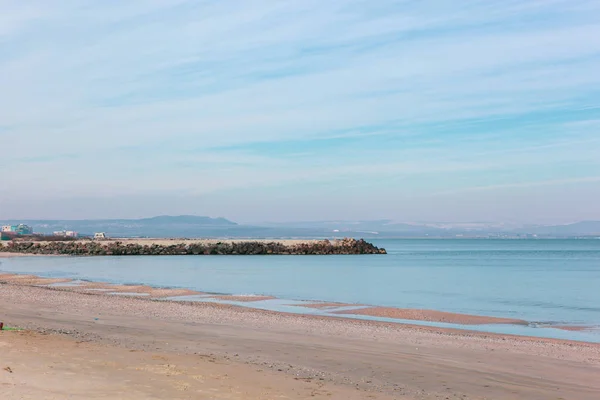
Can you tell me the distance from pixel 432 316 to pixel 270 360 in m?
10.8

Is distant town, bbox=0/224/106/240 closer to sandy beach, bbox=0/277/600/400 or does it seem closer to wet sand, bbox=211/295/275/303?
wet sand, bbox=211/295/275/303

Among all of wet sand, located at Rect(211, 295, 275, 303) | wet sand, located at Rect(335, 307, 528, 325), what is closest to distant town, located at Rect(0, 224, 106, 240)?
wet sand, located at Rect(211, 295, 275, 303)

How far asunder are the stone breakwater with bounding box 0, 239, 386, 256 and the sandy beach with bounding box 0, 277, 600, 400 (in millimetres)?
58413

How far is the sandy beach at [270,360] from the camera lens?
8.33 m

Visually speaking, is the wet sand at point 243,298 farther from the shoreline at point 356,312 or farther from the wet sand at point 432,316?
the wet sand at point 432,316

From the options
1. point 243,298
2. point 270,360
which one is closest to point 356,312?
point 243,298

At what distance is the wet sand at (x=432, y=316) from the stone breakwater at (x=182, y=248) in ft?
182

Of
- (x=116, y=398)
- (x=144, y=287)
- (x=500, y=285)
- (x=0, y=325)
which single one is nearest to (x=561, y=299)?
(x=500, y=285)

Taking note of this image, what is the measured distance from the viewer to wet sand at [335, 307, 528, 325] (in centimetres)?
1966

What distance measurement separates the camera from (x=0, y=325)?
41.1ft

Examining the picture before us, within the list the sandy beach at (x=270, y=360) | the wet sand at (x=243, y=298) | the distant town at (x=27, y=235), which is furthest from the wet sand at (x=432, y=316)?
the distant town at (x=27, y=235)

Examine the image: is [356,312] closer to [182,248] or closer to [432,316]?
[432,316]

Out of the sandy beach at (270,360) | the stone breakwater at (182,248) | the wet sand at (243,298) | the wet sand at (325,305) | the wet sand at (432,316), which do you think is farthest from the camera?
the stone breakwater at (182,248)

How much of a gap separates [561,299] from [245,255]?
169 ft
